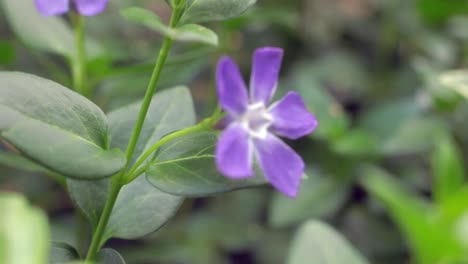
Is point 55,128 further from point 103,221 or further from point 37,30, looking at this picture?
point 37,30

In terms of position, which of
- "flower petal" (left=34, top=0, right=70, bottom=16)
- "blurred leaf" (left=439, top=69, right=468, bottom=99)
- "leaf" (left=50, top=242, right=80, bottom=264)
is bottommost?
"blurred leaf" (left=439, top=69, right=468, bottom=99)

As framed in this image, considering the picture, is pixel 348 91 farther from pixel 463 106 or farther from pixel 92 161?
pixel 92 161

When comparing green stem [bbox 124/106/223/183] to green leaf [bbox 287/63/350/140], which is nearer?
green stem [bbox 124/106/223/183]

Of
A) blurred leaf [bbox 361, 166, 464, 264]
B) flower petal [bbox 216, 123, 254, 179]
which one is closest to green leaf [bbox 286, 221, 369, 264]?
blurred leaf [bbox 361, 166, 464, 264]

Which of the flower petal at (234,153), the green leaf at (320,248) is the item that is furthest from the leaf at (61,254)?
the green leaf at (320,248)

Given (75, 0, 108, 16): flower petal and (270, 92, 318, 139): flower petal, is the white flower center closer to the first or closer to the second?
(270, 92, 318, 139): flower petal

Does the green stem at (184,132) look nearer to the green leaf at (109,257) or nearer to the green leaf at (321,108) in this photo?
the green leaf at (109,257)

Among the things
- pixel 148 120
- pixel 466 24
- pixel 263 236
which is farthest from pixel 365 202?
pixel 148 120
